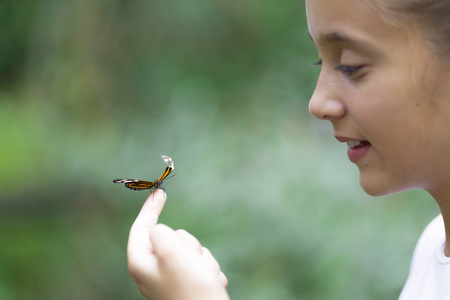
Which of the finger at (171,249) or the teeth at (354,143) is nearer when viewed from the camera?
the finger at (171,249)

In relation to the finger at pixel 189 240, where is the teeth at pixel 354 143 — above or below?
above

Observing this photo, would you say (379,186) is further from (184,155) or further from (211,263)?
(184,155)

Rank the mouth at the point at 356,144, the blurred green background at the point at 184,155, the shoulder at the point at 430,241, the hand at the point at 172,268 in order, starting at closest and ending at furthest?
the hand at the point at 172,268
the mouth at the point at 356,144
the shoulder at the point at 430,241
the blurred green background at the point at 184,155

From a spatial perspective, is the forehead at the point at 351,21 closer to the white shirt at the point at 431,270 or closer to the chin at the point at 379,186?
the chin at the point at 379,186

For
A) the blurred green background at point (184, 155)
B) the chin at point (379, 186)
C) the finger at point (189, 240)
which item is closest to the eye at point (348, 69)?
the chin at point (379, 186)

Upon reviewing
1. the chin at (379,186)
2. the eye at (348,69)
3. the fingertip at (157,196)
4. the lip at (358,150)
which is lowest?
the chin at (379,186)

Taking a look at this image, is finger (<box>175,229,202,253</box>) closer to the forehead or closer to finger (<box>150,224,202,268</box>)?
finger (<box>150,224,202,268</box>)

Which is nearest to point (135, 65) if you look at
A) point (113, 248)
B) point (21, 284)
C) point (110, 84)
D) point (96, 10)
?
point (110, 84)

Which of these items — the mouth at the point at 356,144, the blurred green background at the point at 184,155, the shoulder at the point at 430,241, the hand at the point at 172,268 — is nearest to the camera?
the hand at the point at 172,268

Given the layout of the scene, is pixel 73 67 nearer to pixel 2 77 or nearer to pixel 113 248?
pixel 2 77
